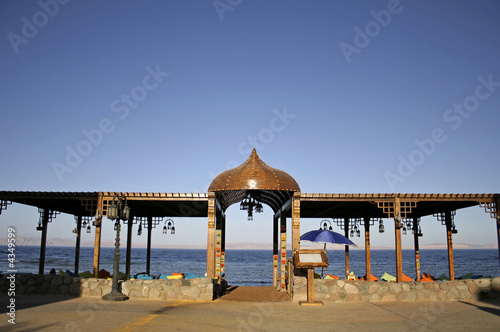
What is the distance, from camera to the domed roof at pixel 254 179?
47.6 ft

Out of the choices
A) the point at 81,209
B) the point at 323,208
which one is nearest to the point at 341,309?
the point at 323,208

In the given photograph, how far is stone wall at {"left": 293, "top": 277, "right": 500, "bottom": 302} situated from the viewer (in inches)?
526

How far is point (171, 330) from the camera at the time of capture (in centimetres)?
866

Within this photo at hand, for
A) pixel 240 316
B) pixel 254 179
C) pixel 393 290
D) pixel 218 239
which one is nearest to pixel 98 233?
pixel 218 239

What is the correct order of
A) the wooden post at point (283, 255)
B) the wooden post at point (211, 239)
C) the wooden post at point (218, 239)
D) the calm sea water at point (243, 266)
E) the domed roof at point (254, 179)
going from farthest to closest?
the calm sea water at point (243, 266), the wooden post at point (283, 255), the wooden post at point (218, 239), the domed roof at point (254, 179), the wooden post at point (211, 239)

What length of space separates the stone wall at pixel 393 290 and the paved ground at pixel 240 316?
45 centimetres

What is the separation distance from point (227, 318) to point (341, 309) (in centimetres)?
352

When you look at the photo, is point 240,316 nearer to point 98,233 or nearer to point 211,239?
point 211,239

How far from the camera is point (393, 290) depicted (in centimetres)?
1349

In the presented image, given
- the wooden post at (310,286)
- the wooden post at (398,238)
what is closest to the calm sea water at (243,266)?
the wooden post at (398,238)

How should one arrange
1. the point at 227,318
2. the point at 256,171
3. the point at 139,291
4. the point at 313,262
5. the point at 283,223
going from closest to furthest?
the point at 227,318 → the point at 313,262 → the point at 139,291 → the point at 256,171 → the point at 283,223

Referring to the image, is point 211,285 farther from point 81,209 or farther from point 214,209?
point 81,209

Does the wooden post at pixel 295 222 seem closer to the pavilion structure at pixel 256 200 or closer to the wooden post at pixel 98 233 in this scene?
the pavilion structure at pixel 256 200

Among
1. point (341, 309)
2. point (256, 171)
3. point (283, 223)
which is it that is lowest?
point (341, 309)
